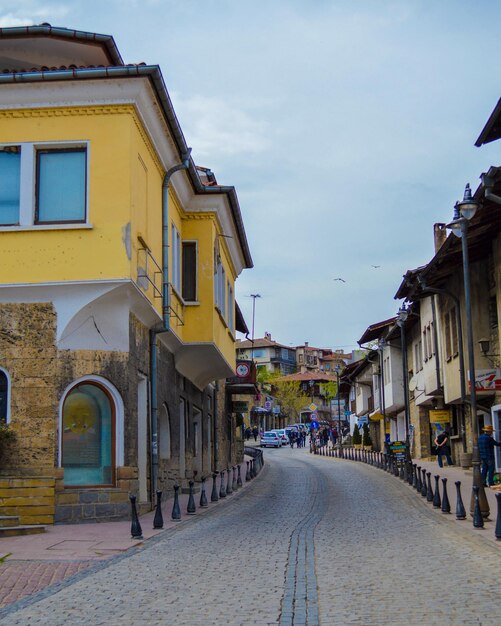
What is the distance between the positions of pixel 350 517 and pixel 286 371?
11798 centimetres

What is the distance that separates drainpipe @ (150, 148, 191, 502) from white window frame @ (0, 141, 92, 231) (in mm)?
3050

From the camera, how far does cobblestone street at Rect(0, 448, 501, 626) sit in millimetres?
8078

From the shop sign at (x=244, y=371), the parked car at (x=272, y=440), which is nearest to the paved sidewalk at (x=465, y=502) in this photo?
the shop sign at (x=244, y=371)

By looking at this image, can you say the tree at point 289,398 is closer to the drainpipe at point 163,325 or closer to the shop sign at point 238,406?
the shop sign at point 238,406

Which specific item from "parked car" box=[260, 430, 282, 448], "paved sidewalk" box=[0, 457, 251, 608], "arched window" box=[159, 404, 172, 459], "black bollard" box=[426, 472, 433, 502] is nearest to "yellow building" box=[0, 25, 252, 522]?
"paved sidewalk" box=[0, 457, 251, 608]

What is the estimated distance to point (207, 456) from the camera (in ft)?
96.1

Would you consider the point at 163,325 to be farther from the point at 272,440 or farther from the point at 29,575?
A: the point at 272,440

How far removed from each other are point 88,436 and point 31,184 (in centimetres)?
477

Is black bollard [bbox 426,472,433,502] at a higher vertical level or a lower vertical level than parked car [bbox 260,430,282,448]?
lower

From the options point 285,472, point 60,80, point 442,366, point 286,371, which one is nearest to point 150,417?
point 60,80

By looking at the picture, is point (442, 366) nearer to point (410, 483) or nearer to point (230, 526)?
point (410, 483)

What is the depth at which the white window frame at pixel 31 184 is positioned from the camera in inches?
642

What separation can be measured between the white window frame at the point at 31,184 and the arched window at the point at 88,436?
9.60 ft

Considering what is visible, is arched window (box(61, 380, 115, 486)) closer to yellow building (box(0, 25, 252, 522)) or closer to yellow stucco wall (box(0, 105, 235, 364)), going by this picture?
yellow building (box(0, 25, 252, 522))
